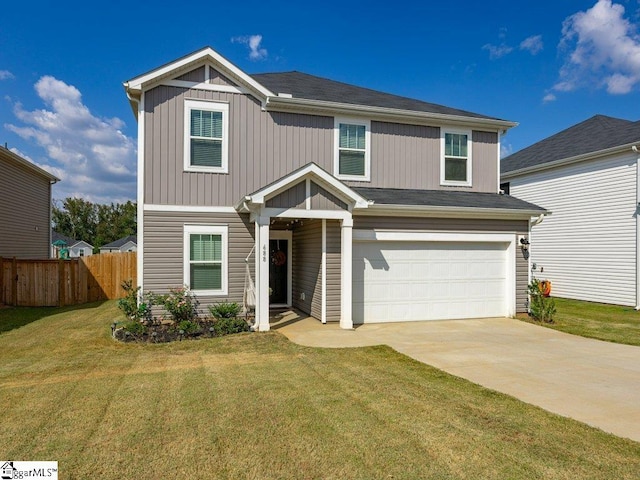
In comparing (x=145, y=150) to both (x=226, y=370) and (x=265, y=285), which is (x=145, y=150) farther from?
(x=226, y=370)

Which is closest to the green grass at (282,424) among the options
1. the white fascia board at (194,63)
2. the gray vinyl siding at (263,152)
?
the gray vinyl siding at (263,152)

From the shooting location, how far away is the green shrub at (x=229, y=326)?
8805 mm

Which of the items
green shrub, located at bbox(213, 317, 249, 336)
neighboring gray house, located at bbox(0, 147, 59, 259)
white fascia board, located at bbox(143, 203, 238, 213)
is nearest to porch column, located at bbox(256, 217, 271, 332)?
green shrub, located at bbox(213, 317, 249, 336)

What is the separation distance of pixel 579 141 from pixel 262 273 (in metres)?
14.8

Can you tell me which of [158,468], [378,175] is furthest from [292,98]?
[158,468]

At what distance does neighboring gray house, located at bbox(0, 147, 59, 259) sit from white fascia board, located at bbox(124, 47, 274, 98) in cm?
853

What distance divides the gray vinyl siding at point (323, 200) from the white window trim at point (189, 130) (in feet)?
8.14

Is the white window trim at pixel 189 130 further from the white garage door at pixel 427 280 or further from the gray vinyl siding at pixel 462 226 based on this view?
the white garage door at pixel 427 280

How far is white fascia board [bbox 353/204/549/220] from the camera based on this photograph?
32.7ft

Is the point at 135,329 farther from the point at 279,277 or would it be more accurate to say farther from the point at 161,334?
the point at 279,277

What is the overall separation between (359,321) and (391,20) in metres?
11.0

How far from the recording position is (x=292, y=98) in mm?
10359

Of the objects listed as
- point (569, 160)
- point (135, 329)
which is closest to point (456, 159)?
point (569, 160)

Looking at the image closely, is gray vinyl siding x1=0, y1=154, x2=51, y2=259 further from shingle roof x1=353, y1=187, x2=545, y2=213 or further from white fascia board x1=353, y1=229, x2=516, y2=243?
white fascia board x1=353, y1=229, x2=516, y2=243
